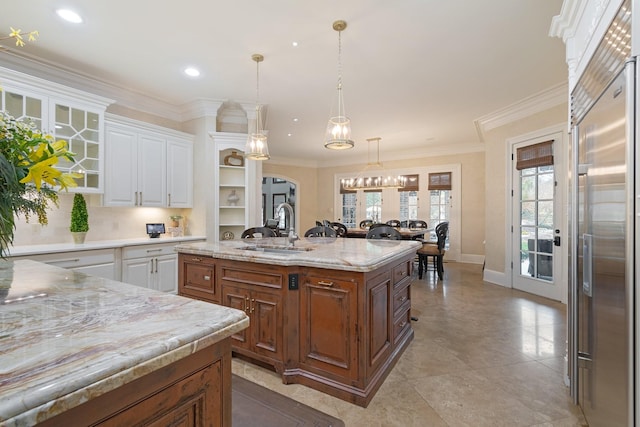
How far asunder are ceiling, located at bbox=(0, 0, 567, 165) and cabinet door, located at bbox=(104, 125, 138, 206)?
0.72 m

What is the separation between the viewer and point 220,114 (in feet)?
15.8

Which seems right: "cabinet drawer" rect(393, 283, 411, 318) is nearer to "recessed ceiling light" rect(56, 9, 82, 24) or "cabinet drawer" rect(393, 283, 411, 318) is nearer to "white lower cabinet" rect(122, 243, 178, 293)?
"white lower cabinet" rect(122, 243, 178, 293)

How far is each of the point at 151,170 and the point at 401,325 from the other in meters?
3.76

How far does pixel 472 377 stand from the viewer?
7.45ft

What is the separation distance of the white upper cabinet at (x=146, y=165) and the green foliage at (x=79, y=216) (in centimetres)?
24

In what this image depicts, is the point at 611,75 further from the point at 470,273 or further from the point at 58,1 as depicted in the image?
the point at 470,273

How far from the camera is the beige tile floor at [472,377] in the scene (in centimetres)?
185

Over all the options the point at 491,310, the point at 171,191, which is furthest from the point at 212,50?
the point at 491,310

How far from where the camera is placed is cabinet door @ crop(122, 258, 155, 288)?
3.52 metres

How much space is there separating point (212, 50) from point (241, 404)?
10.8 ft

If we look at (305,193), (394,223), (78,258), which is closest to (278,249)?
(78,258)

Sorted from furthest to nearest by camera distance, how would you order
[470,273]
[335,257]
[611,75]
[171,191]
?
[470,273] < [171,191] < [335,257] < [611,75]

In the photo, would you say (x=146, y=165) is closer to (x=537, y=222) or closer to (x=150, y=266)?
(x=150, y=266)

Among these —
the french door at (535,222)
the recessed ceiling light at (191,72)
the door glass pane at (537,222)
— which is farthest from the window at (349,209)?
the recessed ceiling light at (191,72)
